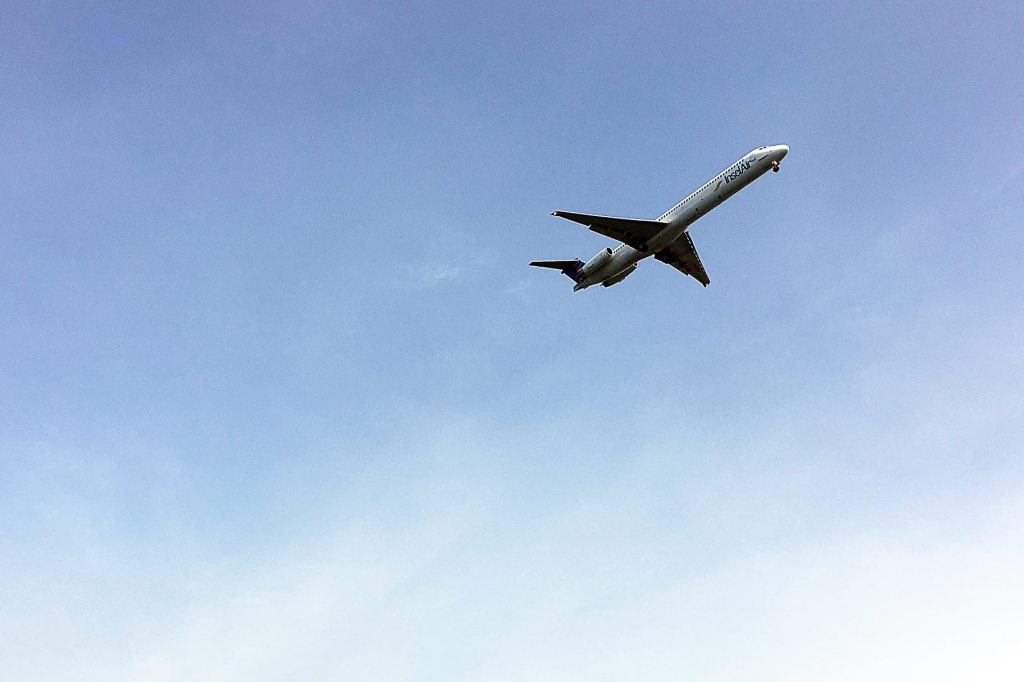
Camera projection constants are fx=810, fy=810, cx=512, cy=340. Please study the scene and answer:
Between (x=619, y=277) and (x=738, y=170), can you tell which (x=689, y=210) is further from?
(x=619, y=277)

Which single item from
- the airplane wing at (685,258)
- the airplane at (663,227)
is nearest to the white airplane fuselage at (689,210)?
the airplane at (663,227)

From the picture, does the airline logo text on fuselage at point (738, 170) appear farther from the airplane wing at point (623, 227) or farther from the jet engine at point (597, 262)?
the jet engine at point (597, 262)

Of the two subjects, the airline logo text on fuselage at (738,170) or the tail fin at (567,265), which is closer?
the airline logo text on fuselage at (738,170)

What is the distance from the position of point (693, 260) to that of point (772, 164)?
23.4 metres

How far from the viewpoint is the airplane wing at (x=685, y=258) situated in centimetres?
11481

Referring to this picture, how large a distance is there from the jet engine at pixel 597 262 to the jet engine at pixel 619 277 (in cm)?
251

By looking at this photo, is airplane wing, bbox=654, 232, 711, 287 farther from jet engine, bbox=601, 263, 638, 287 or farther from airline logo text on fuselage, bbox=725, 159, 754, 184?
airline logo text on fuselage, bbox=725, 159, 754, 184

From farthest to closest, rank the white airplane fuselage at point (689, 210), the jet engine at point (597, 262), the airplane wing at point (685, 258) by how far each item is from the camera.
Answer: the airplane wing at point (685, 258), the jet engine at point (597, 262), the white airplane fuselage at point (689, 210)

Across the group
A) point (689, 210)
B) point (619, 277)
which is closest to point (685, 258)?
point (619, 277)

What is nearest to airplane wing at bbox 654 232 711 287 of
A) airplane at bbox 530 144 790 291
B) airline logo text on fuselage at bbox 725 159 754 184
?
airplane at bbox 530 144 790 291

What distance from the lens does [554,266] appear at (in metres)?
120

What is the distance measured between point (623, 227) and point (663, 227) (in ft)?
16.4

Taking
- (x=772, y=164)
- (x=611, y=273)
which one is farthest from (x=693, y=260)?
(x=772, y=164)

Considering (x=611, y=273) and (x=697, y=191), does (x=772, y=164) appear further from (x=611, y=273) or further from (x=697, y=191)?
(x=611, y=273)
